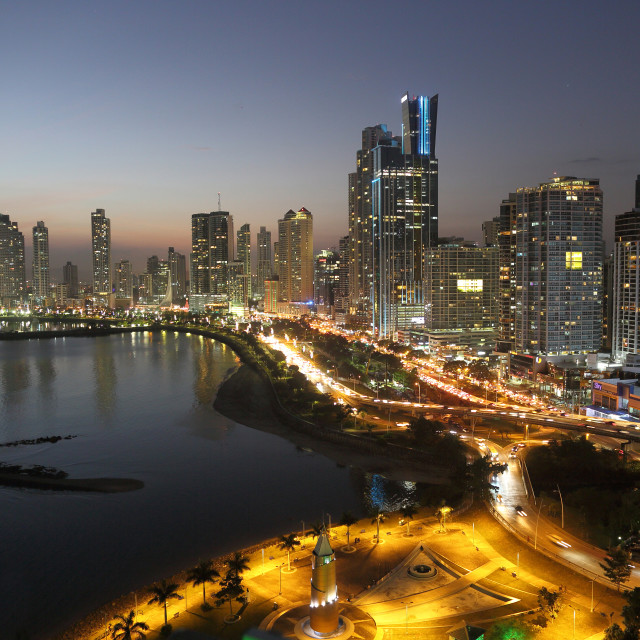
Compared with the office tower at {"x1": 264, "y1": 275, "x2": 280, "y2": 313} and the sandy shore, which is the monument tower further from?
the office tower at {"x1": 264, "y1": 275, "x2": 280, "y2": 313}

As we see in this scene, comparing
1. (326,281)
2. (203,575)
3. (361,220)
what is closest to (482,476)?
(203,575)

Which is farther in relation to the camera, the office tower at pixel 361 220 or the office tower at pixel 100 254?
the office tower at pixel 100 254

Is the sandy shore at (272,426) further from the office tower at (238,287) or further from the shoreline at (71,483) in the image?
the office tower at (238,287)

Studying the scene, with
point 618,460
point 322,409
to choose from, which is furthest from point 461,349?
point 618,460

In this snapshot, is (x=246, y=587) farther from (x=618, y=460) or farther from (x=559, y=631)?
(x=618, y=460)

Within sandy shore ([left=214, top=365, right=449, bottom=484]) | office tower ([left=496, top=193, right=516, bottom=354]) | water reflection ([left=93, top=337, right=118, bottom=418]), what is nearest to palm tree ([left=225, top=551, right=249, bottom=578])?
sandy shore ([left=214, top=365, right=449, bottom=484])

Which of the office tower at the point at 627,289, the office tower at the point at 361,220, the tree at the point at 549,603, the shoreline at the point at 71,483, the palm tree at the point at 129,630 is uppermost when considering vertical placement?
→ the office tower at the point at 361,220

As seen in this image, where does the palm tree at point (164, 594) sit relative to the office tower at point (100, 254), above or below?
below

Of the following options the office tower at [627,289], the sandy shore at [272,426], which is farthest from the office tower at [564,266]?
the sandy shore at [272,426]
